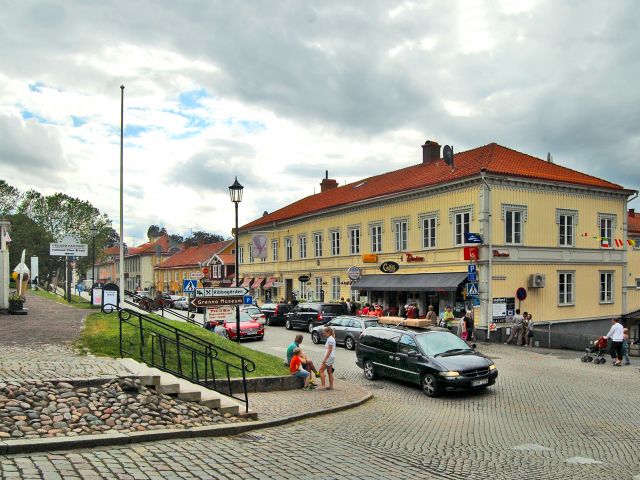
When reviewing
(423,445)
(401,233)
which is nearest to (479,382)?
(423,445)

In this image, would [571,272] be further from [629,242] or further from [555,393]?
[555,393]

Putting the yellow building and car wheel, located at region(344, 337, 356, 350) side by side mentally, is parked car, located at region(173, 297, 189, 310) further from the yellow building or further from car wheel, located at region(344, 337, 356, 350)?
car wheel, located at region(344, 337, 356, 350)

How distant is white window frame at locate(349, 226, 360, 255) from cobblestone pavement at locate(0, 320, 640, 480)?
24374mm

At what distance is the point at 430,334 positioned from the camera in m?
16.5

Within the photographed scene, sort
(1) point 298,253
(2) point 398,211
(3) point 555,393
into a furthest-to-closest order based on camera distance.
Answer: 1. (1) point 298,253
2. (2) point 398,211
3. (3) point 555,393

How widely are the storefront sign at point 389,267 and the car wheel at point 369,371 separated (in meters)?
18.1

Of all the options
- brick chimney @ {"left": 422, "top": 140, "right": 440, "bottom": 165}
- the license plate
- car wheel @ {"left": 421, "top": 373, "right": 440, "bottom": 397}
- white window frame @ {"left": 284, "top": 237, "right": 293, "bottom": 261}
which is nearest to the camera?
the license plate

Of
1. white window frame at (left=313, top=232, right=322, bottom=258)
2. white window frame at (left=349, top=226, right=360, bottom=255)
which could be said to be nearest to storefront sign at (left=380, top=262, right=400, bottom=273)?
white window frame at (left=349, top=226, right=360, bottom=255)

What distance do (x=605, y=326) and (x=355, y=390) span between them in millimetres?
24669

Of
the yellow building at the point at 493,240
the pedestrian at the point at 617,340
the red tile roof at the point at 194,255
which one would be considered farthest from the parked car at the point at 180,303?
the pedestrian at the point at 617,340

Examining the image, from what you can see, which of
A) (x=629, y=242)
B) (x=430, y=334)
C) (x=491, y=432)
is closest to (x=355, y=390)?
(x=430, y=334)

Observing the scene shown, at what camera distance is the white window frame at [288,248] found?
49688 millimetres

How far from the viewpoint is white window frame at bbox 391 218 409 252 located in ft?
117

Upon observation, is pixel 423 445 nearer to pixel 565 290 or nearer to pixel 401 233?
pixel 565 290
